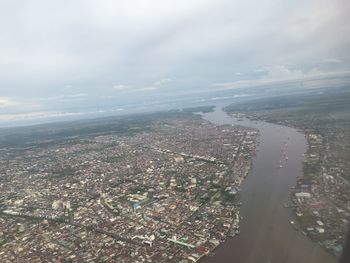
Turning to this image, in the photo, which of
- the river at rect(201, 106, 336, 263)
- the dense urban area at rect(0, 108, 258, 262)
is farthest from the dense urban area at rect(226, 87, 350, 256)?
the dense urban area at rect(0, 108, 258, 262)

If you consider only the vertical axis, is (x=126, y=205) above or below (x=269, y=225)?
above

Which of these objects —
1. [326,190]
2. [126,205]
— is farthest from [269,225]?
[126,205]

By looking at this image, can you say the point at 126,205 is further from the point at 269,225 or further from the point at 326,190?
the point at 326,190

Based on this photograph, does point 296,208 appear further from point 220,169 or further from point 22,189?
point 22,189

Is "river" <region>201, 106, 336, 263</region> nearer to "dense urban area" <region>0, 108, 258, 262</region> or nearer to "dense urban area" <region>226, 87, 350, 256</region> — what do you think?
"dense urban area" <region>226, 87, 350, 256</region>

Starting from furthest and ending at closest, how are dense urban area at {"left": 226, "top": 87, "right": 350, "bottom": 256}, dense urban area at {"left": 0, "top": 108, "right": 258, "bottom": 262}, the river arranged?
dense urban area at {"left": 0, "top": 108, "right": 258, "bottom": 262} → the river → dense urban area at {"left": 226, "top": 87, "right": 350, "bottom": 256}

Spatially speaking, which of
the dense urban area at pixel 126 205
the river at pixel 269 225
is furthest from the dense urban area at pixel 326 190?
the dense urban area at pixel 126 205
